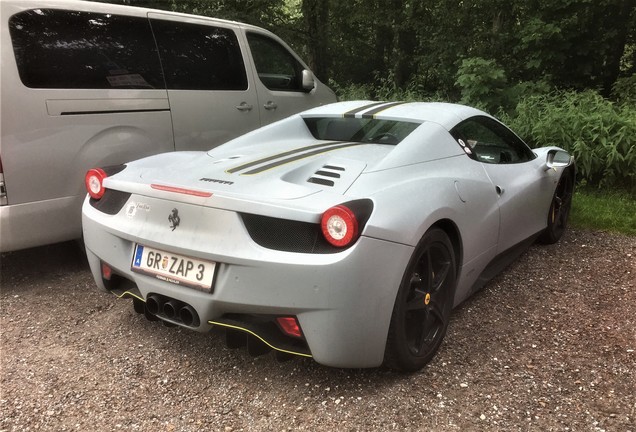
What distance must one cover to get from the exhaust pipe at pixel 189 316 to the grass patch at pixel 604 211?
4077 millimetres

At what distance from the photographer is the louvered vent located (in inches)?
94.3

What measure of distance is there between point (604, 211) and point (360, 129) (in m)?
3.30

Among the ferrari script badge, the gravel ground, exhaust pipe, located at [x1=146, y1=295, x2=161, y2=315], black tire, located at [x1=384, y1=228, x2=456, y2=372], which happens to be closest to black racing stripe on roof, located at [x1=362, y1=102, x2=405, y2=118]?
black tire, located at [x1=384, y1=228, x2=456, y2=372]

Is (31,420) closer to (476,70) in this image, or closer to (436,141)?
(436,141)

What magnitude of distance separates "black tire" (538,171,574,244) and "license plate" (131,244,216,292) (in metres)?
3.03

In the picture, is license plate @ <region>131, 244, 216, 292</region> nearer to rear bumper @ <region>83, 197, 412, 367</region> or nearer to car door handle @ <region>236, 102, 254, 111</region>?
rear bumper @ <region>83, 197, 412, 367</region>

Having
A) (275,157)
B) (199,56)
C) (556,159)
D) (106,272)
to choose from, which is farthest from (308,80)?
(106,272)

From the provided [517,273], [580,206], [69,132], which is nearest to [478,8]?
[580,206]

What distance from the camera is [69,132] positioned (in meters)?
3.61

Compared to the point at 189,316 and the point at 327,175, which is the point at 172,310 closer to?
the point at 189,316

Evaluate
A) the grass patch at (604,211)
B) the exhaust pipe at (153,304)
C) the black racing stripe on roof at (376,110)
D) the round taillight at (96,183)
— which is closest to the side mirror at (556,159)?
the black racing stripe on roof at (376,110)

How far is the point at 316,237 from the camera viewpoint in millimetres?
2113

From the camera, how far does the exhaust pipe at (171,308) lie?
2.36 m

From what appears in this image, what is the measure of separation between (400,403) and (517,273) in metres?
1.96
